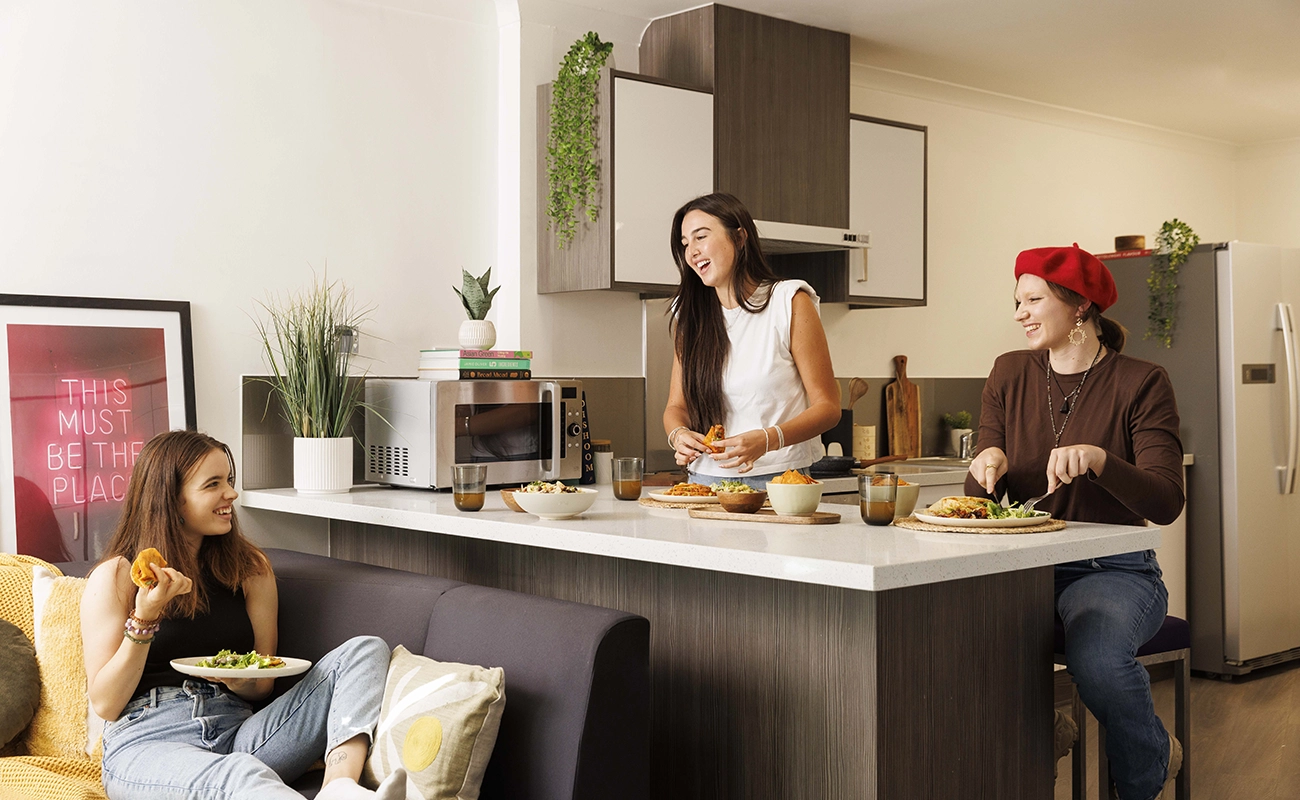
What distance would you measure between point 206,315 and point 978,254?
3383 millimetres

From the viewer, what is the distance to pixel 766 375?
292cm

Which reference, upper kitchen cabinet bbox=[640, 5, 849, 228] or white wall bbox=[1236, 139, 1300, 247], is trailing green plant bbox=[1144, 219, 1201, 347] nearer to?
upper kitchen cabinet bbox=[640, 5, 849, 228]

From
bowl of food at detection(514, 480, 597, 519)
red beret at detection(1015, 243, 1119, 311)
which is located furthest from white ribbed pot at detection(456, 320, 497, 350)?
red beret at detection(1015, 243, 1119, 311)

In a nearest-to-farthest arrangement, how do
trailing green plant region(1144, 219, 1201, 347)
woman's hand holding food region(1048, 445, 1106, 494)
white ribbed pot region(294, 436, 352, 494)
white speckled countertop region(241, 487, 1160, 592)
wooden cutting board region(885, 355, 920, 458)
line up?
white speckled countertop region(241, 487, 1160, 592), woman's hand holding food region(1048, 445, 1106, 494), white ribbed pot region(294, 436, 352, 494), trailing green plant region(1144, 219, 1201, 347), wooden cutting board region(885, 355, 920, 458)

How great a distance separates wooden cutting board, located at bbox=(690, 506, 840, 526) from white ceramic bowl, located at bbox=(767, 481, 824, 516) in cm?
1

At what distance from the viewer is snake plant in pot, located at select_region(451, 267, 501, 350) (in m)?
3.48

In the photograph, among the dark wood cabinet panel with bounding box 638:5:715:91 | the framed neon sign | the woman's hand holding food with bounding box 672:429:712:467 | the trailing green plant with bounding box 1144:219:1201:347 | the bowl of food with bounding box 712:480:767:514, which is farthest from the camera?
the trailing green plant with bounding box 1144:219:1201:347

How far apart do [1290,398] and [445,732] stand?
13.1ft

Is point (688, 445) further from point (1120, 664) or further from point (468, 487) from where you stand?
point (1120, 664)

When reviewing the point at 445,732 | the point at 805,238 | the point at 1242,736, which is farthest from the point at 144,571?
the point at 1242,736

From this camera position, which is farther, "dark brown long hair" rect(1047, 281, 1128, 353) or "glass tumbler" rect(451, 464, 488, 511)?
"glass tumbler" rect(451, 464, 488, 511)

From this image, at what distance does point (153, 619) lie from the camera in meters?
2.21

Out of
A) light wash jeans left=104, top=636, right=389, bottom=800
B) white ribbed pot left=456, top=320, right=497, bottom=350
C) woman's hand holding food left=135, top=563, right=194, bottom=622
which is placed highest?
white ribbed pot left=456, top=320, right=497, bottom=350

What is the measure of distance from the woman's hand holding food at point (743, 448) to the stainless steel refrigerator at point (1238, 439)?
2.75 metres
